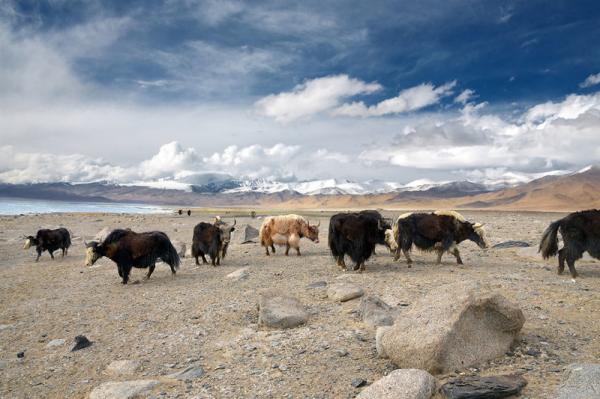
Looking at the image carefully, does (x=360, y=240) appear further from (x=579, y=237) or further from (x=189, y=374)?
(x=189, y=374)

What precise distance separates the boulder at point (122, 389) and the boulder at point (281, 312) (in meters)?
1.90

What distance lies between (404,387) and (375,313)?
247 centimetres

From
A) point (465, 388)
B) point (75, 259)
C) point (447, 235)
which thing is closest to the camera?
point (465, 388)

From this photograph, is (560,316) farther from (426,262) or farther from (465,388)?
(426,262)

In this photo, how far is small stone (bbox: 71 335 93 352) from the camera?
21.3 feet

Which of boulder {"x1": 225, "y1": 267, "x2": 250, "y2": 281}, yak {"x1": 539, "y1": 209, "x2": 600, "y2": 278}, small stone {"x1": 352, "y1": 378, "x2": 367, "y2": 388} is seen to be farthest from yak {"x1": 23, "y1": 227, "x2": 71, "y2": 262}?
yak {"x1": 539, "y1": 209, "x2": 600, "y2": 278}

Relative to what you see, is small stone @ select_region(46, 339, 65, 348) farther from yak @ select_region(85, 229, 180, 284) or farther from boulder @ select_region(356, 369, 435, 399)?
boulder @ select_region(356, 369, 435, 399)

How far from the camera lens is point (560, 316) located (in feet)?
19.5

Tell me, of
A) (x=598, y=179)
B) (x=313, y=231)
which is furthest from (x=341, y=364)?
(x=598, y=179)

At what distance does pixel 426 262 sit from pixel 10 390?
9.39 metres

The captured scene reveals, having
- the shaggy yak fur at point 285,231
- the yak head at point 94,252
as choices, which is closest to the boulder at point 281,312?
the yak head at point 94,252

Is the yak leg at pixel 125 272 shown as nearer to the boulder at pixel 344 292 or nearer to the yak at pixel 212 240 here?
the yak at pixel 212 240

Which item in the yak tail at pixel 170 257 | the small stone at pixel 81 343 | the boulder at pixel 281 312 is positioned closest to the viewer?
the boulder at pixel 281 312

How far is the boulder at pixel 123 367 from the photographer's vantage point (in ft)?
17.9
